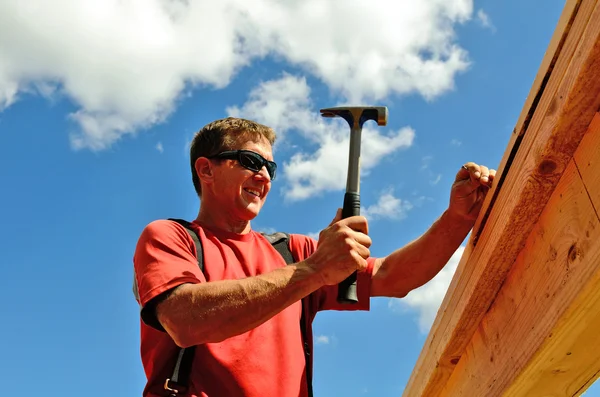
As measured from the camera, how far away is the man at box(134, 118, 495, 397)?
2.55 metres

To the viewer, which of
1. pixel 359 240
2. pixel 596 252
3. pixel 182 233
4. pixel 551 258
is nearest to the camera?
pixel 596 252

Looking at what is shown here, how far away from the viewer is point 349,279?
2.88 m

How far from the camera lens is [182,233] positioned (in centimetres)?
299

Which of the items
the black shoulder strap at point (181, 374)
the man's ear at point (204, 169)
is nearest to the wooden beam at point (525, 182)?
the black shoulder strap at point (181, 374)

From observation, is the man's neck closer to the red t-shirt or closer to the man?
the man

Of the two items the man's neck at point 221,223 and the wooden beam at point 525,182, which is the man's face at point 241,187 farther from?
the wooden beam at point 525,182

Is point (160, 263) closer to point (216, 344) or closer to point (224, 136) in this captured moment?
point (216, 344)

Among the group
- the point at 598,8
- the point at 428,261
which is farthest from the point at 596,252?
the point at 428,261

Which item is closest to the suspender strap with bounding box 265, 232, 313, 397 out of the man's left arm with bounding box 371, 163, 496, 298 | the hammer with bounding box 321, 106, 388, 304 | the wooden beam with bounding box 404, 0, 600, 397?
the hammer with bounding box 321, 106, 388, 304

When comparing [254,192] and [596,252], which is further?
[254,192]

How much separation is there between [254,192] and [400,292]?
96cm

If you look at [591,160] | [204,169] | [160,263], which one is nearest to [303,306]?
[160,263]

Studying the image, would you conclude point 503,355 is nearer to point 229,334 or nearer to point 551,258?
point 551,258

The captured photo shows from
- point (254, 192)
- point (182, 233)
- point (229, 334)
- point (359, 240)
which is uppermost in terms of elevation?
point (254, 192)
